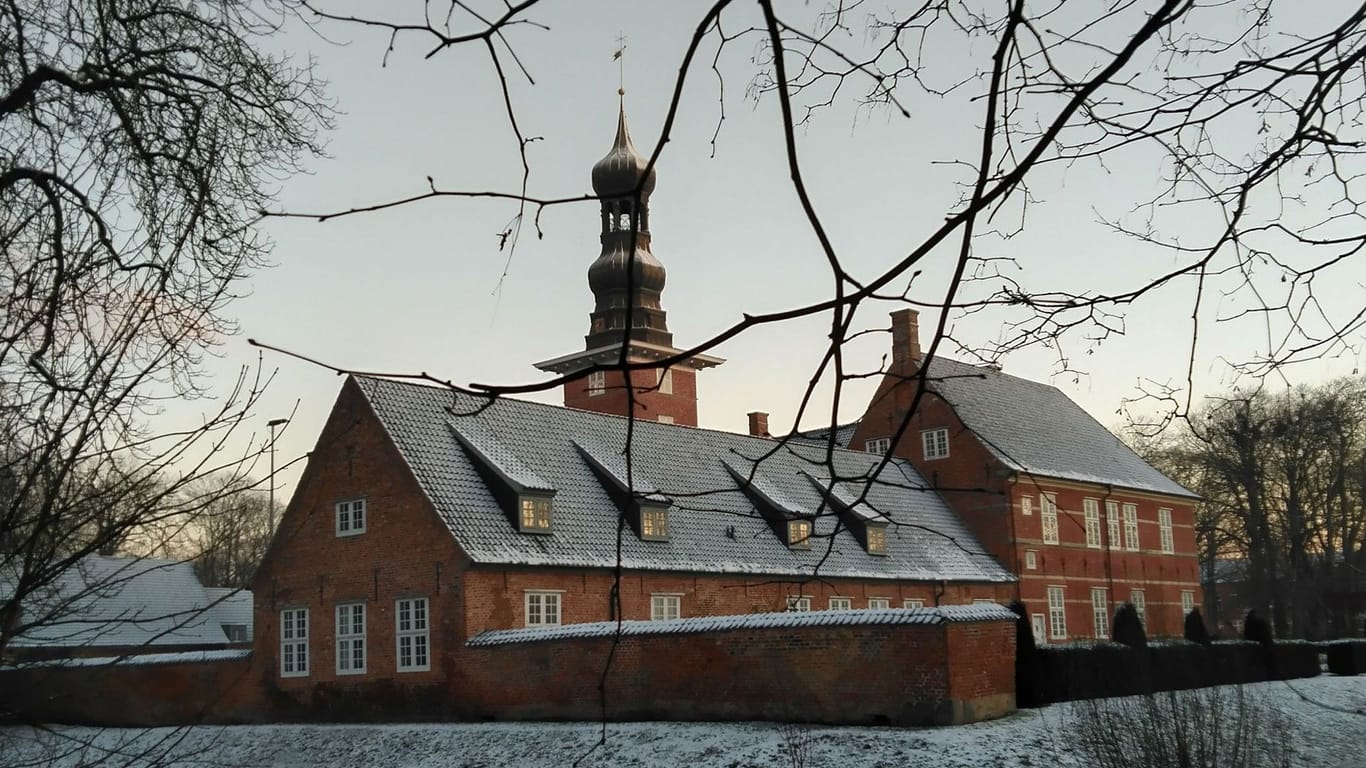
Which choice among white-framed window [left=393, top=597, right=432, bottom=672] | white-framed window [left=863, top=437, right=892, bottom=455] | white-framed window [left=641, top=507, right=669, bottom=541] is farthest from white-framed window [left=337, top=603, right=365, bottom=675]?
white-framed window [left=863, top=437, right=892, bottom=455]

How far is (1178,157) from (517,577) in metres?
21.5

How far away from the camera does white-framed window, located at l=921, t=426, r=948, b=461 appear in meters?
39.0

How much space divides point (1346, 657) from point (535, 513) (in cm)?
2012

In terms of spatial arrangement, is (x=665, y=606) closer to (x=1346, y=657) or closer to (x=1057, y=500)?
(x=1057, y=500)

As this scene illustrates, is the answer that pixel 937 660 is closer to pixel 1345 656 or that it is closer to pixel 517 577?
pixel 517 577

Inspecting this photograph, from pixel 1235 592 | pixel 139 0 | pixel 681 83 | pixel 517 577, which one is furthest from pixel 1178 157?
pixel 1235 592

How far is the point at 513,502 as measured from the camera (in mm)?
25875

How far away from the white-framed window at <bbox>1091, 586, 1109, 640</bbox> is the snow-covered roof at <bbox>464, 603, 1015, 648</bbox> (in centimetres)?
1921

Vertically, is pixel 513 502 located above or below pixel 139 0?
below

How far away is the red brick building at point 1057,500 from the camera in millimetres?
36656

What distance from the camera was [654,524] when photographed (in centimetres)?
2769

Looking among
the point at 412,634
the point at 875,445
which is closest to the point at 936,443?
the point at 875,445

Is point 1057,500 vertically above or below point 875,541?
above

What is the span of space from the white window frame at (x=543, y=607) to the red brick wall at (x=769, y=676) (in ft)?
5.36
